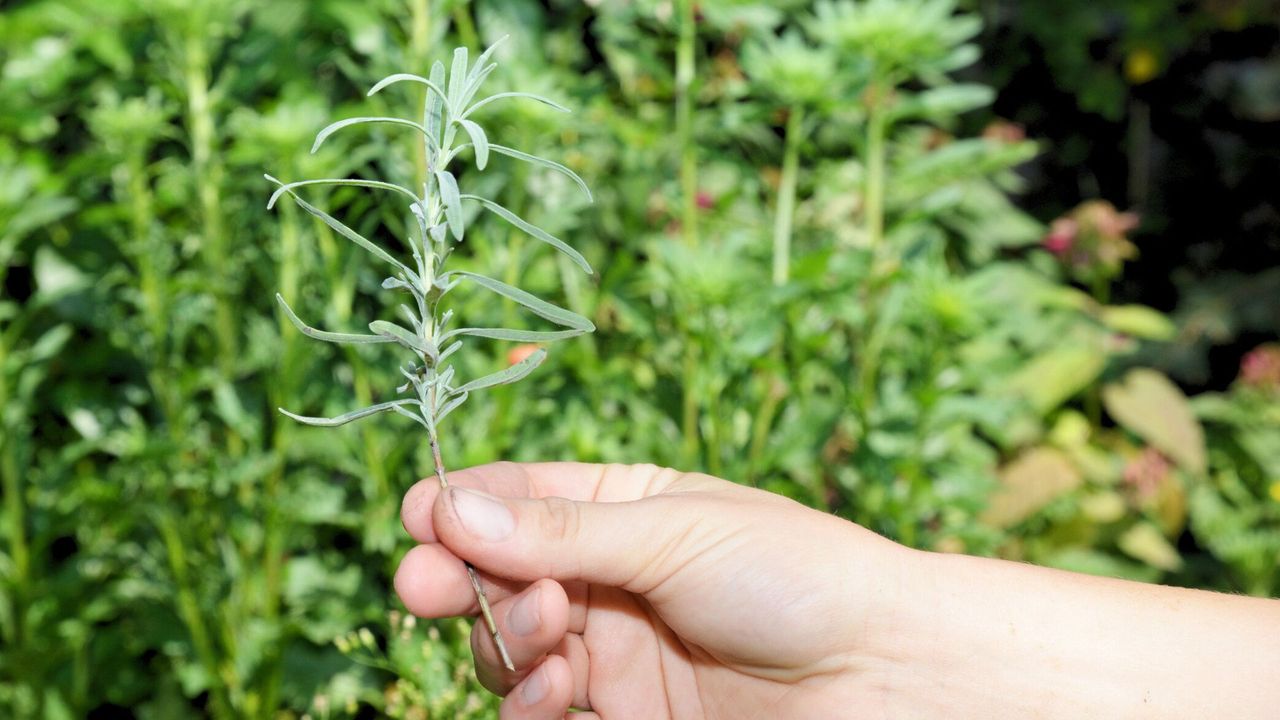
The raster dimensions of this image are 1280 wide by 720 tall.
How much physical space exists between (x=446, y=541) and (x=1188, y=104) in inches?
157

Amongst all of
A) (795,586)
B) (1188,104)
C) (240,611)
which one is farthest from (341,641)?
(1188,104)

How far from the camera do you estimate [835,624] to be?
1276 millimetres

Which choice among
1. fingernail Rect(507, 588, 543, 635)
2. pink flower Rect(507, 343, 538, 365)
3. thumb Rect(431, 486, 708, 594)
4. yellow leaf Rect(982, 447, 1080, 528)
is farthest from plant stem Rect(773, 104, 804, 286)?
yellow leaf Rect(982, 447, 1080, 528)

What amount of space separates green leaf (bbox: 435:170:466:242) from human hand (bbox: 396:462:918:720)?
31 cm

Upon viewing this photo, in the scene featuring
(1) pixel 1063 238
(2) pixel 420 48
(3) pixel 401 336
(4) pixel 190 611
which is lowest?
(1) pixel 1063 238

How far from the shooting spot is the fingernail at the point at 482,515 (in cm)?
105

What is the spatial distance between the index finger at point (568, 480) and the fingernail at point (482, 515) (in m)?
0.11

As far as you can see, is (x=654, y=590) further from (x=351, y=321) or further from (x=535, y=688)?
(x=351, y=321)

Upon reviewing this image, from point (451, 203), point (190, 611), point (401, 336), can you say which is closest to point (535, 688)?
point (401, 336)

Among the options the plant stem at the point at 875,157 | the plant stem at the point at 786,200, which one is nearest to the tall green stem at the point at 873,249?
the plant stem at the point at 875,157

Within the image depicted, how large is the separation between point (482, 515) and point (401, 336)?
23cm

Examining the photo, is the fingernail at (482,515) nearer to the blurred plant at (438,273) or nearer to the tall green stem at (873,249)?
the blurred plant at (438,273)

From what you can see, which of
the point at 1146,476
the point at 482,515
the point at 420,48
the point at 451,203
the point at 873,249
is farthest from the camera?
the point at 1146,476

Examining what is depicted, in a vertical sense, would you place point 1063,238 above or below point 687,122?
below
